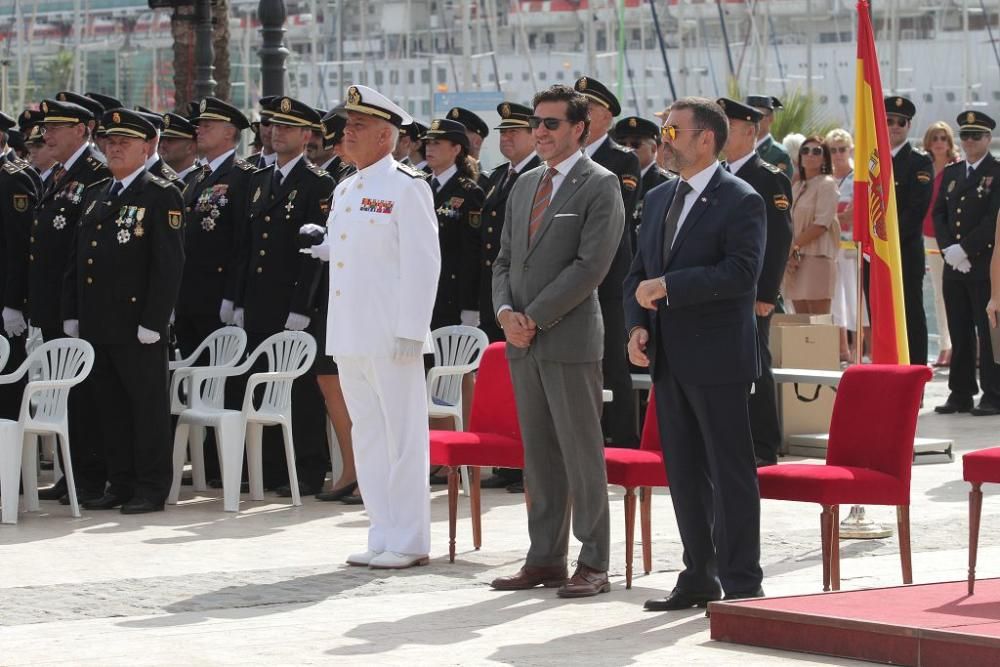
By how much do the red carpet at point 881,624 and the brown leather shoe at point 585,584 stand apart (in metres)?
0.94

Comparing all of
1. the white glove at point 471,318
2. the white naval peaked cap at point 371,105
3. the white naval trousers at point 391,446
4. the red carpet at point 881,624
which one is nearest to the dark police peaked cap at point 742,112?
the white glove at point 471,318

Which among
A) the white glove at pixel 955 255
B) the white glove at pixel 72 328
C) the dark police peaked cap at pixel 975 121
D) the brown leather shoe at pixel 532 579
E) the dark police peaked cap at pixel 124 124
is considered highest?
the dark police peaked cap at pixel 975 121

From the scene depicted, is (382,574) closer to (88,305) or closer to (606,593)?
(606,593)

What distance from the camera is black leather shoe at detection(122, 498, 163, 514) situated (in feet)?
32.0

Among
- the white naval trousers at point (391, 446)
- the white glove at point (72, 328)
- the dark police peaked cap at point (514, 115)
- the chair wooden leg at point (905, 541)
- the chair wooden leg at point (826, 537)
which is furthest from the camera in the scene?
the dark police peaked cap at point (514, 115)

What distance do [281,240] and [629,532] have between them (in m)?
3.70

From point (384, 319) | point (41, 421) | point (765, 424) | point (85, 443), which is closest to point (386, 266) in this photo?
point (384, 319)

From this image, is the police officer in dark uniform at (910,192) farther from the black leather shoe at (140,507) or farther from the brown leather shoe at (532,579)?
the brown leather shoe at (532,579)

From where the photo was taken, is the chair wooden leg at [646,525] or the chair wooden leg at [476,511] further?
the chair wooden leg at [476,511]

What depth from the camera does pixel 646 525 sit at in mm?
7703

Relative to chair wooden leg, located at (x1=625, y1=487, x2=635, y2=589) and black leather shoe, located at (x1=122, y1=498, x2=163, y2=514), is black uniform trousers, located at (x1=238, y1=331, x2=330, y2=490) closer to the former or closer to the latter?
black leather shoe, located at (x1=122, y1=498, x2=163, y2=514)

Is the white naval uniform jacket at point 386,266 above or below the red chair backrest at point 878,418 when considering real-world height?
above

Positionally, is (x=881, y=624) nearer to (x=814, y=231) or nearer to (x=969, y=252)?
(x=969, y=252)

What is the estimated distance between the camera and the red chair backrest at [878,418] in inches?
277
